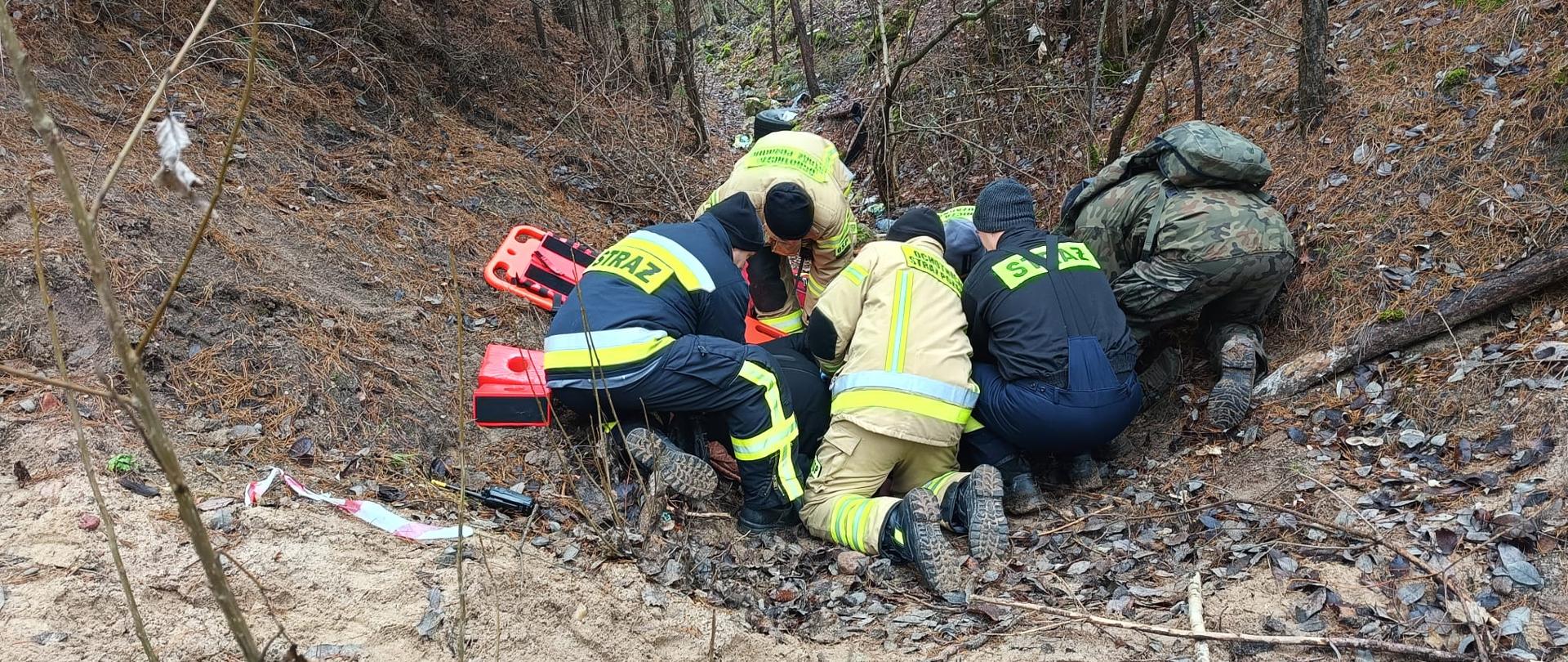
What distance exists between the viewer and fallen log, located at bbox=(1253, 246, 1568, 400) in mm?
3857

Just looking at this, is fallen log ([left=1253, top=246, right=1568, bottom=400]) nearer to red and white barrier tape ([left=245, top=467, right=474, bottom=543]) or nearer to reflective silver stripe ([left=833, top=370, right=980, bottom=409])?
reflective silver stripe ([left=833, top=370, right=980, bottom=409])

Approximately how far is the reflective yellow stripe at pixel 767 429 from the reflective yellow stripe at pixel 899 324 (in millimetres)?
514

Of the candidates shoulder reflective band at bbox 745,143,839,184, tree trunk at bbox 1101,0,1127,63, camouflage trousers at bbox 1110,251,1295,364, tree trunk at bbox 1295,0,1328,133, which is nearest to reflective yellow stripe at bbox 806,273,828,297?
shoulder reflective band at bbox 745,143,839,184

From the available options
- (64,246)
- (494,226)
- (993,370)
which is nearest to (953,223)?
(993,370)

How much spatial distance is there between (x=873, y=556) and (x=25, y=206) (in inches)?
164

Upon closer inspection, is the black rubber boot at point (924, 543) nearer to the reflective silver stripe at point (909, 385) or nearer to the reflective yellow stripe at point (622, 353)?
the reflective silver stripe at point (909, 385)

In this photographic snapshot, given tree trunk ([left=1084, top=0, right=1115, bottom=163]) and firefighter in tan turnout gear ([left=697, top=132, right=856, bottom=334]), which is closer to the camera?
firefighter in tan turnout gear ([left=697, top=132, right=856, bottom=334])

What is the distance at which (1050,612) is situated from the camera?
10.3 feet

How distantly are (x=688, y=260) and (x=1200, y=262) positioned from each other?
8.03 feet

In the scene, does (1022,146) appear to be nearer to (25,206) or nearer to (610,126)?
(610,126)

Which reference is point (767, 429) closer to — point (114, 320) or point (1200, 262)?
point (1200, 262)

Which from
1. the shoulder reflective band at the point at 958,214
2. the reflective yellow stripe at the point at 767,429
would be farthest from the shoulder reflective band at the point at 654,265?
the shoulder reflective band at the point at 958,214

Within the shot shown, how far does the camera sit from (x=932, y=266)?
4355 millimetres

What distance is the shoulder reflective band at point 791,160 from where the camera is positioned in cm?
537
